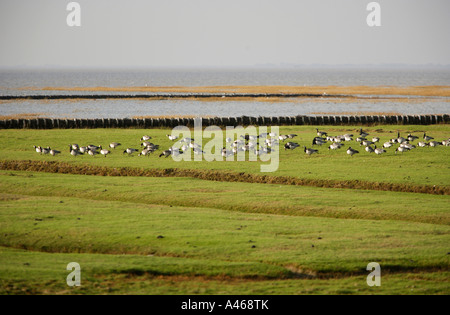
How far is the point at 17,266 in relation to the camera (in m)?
17.9

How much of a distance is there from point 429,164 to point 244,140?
14344 mm

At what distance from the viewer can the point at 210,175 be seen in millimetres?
35188

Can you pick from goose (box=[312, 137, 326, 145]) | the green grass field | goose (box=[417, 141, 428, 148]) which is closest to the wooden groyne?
goose (box=[312, 137, 326, 145])

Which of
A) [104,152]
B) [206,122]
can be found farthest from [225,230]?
[206,122]

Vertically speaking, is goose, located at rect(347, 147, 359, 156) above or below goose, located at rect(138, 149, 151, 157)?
below

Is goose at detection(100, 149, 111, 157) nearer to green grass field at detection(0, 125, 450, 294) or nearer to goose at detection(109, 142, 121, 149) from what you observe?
goose at detection(109, 142, 121, 149)

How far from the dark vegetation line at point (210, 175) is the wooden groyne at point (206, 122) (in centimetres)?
2216

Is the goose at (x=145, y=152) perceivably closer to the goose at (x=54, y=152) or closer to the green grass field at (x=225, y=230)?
the green grass field at (x=225, y=230)

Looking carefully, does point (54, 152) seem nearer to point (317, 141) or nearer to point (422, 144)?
point (317, 141)

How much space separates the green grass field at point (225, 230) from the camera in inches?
680

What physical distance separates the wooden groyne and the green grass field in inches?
890

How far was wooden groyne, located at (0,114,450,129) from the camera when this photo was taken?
196 ft
